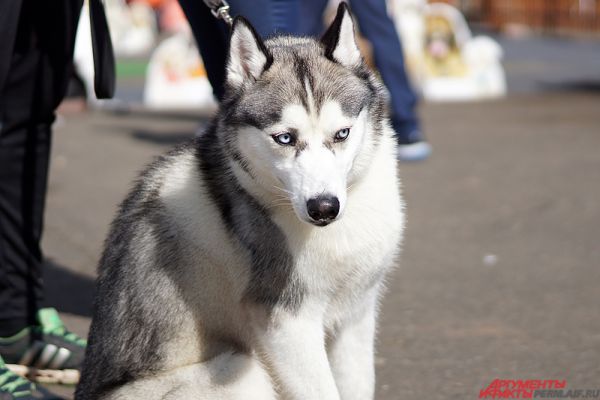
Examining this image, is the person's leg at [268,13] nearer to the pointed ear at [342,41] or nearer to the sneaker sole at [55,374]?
the pointed ear at [342,41]

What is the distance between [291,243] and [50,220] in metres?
3.91

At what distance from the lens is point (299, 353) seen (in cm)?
305

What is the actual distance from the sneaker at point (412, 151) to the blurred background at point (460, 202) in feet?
0.24

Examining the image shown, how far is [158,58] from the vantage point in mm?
11945

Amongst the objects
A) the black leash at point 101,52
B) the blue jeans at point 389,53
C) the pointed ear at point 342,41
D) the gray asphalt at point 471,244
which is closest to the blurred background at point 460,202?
the gray asphalt at point 471,244

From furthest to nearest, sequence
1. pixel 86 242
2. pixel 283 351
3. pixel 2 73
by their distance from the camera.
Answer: pixel 86 242, pixel 2 73, pixel 283 351

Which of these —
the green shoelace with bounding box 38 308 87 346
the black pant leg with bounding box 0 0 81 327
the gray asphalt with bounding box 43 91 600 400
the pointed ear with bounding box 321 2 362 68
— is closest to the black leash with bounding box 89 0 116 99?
the black pant leg with bounding box 0 0 81 327

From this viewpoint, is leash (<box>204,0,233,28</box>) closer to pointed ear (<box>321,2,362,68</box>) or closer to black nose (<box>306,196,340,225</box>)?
pointed ear (<box>321,2,362,68</box>)

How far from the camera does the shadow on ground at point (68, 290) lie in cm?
493

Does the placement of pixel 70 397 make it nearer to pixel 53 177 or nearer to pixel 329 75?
pixel 329 75

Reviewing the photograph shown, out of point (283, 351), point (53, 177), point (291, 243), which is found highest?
point (291, 243)

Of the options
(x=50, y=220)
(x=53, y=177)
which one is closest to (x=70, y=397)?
(x=50, y=220)

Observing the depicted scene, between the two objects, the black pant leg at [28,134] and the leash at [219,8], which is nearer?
the leash at [219,8]

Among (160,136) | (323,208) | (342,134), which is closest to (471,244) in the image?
(342,134)
